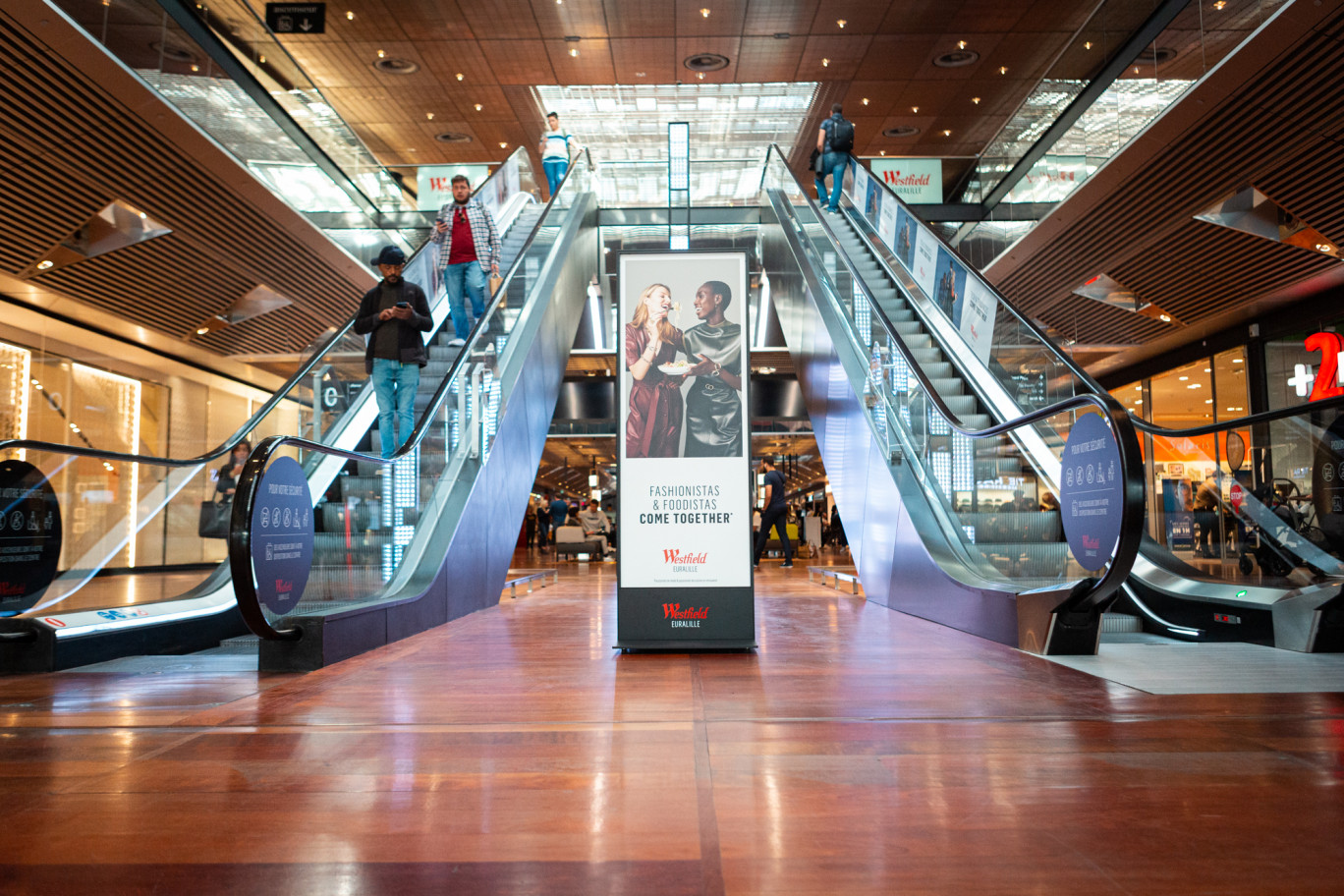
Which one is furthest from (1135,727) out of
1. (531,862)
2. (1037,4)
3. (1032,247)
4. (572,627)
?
(1037,4)

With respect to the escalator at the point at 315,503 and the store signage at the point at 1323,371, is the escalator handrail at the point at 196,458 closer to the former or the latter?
the escalator at the point at 315,503

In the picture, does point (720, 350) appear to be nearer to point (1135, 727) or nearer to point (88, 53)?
point (1135, 727)

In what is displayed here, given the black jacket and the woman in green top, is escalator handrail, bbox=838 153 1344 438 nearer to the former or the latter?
the woman in green top

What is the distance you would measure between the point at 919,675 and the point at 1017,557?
1.92m

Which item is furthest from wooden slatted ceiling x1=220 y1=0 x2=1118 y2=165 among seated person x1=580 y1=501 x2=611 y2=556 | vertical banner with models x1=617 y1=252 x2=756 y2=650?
vertical banner with models x1=617 y1=252 x2=756 y2=650

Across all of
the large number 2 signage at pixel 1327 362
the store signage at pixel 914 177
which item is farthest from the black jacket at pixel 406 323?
the store signage at pixel 914 177

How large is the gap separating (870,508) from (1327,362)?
30.1 feet

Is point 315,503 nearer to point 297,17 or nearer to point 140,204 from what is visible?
point 140,204

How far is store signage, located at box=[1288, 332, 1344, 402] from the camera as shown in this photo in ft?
41.0

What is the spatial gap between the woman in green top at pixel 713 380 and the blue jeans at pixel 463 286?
182 inches

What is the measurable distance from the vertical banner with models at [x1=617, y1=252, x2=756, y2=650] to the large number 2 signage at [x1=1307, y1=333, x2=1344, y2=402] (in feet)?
37.4

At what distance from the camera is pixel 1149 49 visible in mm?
9781

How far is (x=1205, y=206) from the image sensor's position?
36.3 ft

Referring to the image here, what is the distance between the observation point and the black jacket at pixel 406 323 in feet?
23.1
